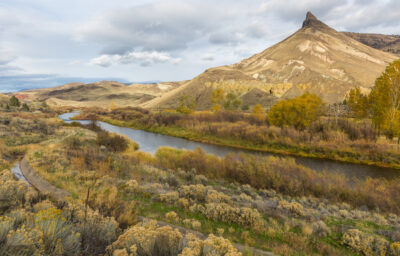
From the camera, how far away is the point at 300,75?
393 ft

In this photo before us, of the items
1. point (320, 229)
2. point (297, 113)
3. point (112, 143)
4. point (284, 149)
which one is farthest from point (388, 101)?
point (112, 143)

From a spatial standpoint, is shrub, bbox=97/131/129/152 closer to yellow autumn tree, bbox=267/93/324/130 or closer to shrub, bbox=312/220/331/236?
shrub, bbox=312/220/331/236

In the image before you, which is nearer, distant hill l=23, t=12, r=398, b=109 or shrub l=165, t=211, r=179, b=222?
shrub l=165, t=211, r=179, b=222

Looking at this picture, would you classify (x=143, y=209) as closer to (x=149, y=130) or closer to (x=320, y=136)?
(x=320, y=136)

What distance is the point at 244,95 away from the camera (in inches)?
4262

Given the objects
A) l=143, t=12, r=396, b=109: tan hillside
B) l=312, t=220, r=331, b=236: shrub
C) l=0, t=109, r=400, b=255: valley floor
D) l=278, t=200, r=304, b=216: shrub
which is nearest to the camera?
l=0, t=109, r=400, b=255: valley floor

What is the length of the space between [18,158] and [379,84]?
4377cm

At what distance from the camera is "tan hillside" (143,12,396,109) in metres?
107

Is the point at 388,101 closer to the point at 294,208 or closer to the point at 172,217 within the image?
the point at 294,208

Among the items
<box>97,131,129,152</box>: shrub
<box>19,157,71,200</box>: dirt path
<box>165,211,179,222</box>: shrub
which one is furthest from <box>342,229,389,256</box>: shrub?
<box>97,131,129,152</box>: shrub

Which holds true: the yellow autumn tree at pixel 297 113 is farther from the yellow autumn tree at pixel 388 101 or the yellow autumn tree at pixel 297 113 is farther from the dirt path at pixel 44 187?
the dirt path at pixel 44 187

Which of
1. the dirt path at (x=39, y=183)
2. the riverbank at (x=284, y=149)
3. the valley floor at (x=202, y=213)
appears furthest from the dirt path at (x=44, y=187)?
the riverbank at (x=284, y=149)

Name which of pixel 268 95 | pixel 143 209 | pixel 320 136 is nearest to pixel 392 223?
pixel 143 209

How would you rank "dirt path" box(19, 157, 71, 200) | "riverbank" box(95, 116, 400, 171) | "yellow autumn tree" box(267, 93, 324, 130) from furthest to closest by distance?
"yellow autumn tree" box(267, 93, 324, 130) → "riverbank" box(95, 116, 400, 171) → "dirt path" box(19, 157, 71, 200)
